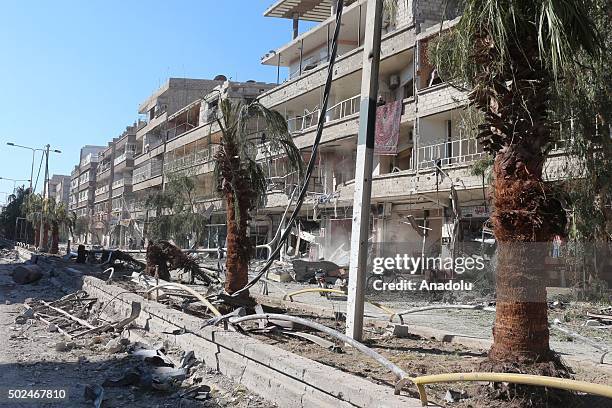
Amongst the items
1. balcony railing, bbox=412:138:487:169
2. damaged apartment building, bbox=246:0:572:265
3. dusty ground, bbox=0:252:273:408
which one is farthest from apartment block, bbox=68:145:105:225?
dusty ground, bbox=0:252:273:408

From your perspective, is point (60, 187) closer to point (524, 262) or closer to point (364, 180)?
point (364, 180)

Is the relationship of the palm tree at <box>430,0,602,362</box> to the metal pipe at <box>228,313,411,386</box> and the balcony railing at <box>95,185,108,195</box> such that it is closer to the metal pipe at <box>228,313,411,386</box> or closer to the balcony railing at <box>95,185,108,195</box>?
the metal pipe at <box>228,313,411,386</box>

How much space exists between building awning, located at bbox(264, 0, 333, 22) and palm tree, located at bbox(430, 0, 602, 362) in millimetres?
38073

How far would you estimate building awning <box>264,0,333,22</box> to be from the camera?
136ft

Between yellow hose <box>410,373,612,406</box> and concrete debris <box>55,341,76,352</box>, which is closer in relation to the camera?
yellow hose <box>410,373,612,406</box>

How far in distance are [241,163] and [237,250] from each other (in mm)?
1786

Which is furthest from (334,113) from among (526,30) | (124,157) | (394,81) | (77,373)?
(124,157)

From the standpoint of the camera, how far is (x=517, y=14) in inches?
195

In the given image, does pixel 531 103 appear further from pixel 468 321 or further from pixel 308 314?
pixel 468 321

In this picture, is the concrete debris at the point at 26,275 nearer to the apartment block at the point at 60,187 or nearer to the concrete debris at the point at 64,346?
the concrete debris at the point at 64,346

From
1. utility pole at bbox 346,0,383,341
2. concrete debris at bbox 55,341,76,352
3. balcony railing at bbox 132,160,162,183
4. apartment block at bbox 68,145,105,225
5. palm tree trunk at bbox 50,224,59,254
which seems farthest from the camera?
apartment block at bbox 68,145,105,225

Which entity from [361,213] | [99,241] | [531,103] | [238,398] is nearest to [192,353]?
[238,398]

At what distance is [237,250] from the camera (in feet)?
38.9

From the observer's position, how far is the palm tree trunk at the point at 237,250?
463 inches
